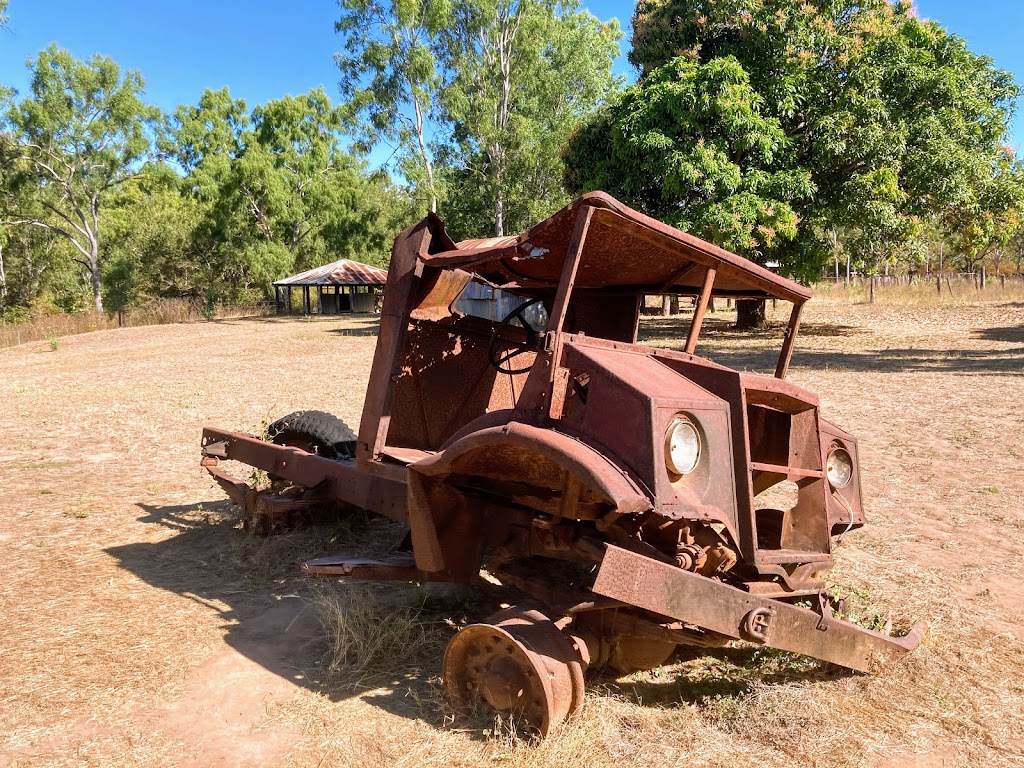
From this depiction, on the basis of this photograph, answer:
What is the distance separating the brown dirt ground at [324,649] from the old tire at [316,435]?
0.58m

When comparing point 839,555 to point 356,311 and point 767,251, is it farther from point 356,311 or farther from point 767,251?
point 356,311

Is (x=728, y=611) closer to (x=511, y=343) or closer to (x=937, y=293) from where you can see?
(x=511, y=343)

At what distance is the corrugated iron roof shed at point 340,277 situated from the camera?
41219mm

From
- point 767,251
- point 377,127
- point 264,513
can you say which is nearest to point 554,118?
point 377,127

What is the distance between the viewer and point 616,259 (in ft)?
12.4

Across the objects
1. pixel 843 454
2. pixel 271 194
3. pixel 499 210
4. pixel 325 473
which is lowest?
pixel 325 473

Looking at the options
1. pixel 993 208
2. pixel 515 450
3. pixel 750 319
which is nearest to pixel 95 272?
pixel 750 319

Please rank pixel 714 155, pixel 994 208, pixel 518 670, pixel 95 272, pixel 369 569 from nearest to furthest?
pixel 518 670 < pixel 369 569 < pixel 714 155 < pixel 994 208 < pixel 95 272

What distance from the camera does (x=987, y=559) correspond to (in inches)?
194

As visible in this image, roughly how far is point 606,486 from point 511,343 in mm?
2482

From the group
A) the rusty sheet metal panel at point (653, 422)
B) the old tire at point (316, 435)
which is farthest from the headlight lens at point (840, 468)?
the old tire at point (316, 435)

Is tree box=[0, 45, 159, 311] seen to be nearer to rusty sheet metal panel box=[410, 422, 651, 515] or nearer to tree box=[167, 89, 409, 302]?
tree box=[167, 89, 409, 302]

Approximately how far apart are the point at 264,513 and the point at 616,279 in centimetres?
294

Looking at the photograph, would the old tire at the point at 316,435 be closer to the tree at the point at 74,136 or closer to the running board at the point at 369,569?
the running board at the point at 369,569
